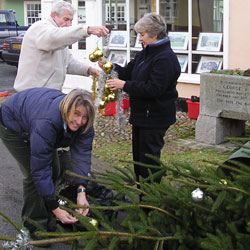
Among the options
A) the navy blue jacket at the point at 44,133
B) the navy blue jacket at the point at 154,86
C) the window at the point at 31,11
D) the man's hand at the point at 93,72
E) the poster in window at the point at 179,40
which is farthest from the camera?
the window at the point at 31,11

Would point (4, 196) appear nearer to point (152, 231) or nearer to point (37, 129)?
point (37, 129)

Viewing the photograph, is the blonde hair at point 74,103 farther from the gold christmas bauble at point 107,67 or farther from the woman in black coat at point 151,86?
the gold christmas bauble at point 107,67

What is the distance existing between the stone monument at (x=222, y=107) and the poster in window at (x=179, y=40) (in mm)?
1989

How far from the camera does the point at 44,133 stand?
3.42 m

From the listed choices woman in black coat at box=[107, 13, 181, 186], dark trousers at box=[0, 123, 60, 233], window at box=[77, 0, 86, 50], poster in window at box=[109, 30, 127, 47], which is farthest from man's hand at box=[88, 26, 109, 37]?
window at box=[77, 0, 86, 50]

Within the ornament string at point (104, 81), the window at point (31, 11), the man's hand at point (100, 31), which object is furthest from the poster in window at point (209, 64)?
the window at point (31, 11)

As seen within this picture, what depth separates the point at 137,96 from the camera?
4.44 meters

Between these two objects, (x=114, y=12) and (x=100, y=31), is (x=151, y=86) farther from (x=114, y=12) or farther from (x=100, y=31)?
(x=114, y=12)

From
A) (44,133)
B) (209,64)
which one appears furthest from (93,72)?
(209,64)

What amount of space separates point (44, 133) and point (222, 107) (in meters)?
4.10

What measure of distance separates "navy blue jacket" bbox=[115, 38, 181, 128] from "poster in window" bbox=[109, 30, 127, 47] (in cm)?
550

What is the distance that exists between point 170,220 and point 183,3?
668 cm

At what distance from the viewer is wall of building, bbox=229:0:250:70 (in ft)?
25.7

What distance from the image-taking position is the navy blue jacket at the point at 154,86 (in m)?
4.29
